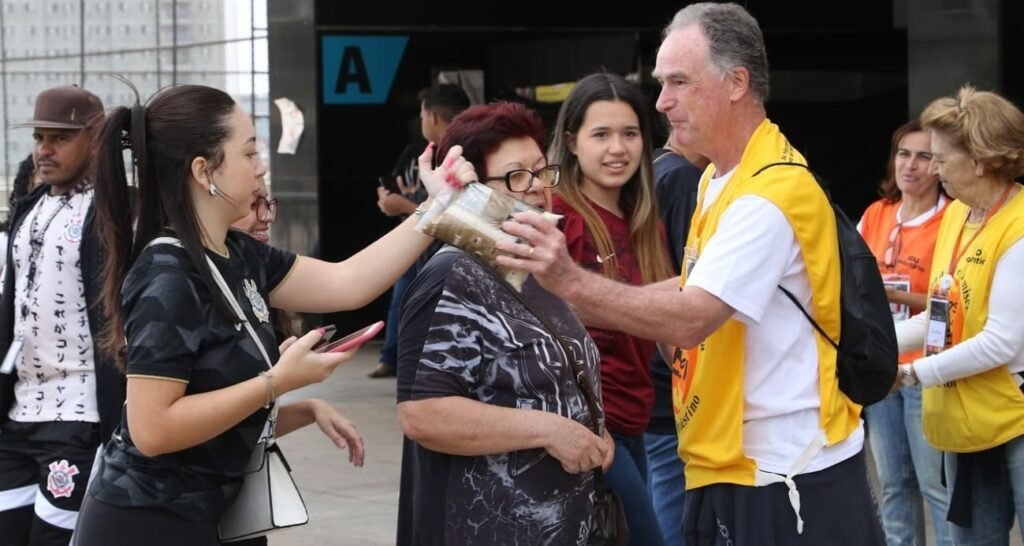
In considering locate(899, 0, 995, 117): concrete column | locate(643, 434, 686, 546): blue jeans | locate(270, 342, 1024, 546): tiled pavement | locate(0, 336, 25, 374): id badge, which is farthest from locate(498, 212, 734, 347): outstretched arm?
locate(899, 0, 995, 117): concrete column

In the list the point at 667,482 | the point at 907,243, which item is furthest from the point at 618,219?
the point at 907,243

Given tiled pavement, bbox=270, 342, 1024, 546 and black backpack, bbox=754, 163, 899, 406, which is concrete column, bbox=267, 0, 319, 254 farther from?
black backpack, bbox=754, 163, 899, 406

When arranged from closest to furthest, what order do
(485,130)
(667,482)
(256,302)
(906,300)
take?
1. (256,302)
2. (485,130)
3. (667,482)
4. (906,300)

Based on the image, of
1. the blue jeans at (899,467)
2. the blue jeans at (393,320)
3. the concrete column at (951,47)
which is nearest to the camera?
the blue jeans at (899,467)

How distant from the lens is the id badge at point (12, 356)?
4.66 m

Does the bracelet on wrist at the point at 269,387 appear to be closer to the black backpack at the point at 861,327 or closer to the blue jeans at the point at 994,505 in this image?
the black backpack at the point at 861,327

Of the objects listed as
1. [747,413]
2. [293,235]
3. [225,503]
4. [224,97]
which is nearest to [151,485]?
[225,503]

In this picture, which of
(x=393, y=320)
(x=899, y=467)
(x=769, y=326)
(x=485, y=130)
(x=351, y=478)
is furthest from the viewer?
(x=393, y=320)

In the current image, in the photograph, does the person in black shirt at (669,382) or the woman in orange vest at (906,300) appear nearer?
the person in black shirt at (669,382)

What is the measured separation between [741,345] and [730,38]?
0.69 m

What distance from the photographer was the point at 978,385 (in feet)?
15.3

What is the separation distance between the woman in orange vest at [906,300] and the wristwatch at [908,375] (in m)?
0.76

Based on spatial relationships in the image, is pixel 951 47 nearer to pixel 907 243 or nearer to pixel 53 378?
pixel 907 243

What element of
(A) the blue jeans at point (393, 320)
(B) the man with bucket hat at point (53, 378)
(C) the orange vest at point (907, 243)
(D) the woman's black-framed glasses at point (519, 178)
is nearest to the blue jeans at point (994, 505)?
(C) the orange vest at point (907, 243)
